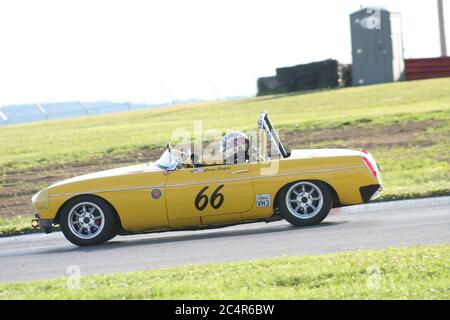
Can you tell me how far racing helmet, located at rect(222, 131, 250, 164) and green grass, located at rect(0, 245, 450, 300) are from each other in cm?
316

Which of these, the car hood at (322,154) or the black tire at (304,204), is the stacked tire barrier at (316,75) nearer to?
the car hood at (322,154)

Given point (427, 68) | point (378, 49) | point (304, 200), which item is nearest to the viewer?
point (304, 200)

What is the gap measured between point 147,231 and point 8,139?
18643mm

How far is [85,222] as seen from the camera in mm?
11805

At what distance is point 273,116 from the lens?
29781 mm

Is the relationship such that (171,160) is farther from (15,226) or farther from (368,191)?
(15,226)

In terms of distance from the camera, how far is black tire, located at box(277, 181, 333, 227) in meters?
11.7

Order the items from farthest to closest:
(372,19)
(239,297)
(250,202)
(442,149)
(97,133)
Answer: (372,19) → (97,133) → (442,149) → (250,202) → (239,297)

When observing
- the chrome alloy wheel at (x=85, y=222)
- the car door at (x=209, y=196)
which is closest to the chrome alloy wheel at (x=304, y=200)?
the car door at (x=209, y=196)

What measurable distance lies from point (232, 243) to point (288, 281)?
122 inches

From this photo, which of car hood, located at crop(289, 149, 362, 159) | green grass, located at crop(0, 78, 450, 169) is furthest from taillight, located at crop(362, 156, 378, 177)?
green grass, located at crop(0, 78, 450, 169)

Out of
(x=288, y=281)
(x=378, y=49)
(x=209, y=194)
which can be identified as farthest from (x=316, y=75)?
(x=288, y=281)
